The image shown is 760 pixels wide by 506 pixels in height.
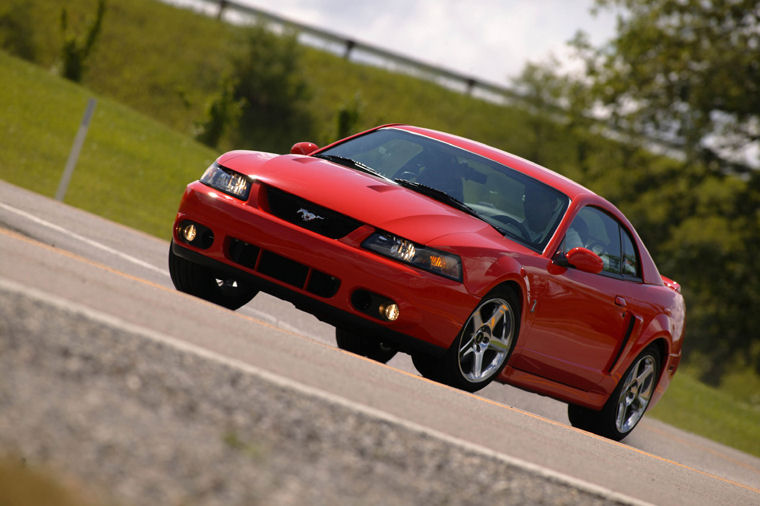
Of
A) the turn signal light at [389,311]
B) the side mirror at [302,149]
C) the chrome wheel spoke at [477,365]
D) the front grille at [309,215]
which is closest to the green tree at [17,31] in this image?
the side mirror at [302,149]

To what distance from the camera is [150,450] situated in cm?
321

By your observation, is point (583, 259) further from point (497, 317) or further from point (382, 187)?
point (382, 187)

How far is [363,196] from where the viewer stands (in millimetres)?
6883

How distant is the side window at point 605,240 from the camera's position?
7918 millimetres

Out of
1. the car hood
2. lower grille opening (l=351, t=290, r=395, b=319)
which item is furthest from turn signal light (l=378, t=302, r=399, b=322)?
the car hood

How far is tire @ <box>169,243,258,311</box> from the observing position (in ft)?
A: 24.7

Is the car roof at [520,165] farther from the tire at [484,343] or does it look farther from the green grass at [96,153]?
the green grass at [96,153]

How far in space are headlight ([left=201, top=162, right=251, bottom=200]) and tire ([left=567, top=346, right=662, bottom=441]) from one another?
318 centimetres

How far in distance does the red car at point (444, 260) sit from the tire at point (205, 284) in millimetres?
12

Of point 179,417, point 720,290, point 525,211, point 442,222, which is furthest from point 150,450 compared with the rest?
point 720,290

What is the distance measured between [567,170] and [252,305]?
2933cm

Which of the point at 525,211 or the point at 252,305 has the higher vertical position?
the point at 525,211

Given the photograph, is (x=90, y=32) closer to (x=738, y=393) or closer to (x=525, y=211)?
(x=525, y=211)

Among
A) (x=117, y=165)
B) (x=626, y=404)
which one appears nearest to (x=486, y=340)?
(x=626, y=404)
